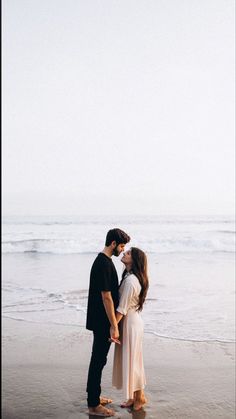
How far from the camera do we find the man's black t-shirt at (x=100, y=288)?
4.07 meters

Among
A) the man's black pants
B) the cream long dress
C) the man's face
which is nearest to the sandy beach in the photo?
the man's black pants

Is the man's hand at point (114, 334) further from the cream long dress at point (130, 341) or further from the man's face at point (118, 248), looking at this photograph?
the man's face at point (118, 248)

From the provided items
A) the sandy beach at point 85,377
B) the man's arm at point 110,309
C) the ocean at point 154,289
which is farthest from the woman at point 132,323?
the ocean at point 154,289

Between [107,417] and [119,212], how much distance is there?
41.9 meters

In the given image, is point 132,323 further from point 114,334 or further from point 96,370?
point 96,370

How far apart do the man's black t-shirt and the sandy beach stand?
2.83ft

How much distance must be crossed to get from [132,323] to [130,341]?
0.54ft

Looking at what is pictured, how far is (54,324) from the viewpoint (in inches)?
293

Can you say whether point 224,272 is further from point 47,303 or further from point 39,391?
point 39,391

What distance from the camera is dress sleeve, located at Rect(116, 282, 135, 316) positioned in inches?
165

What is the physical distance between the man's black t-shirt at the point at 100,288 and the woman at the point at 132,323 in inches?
4.5

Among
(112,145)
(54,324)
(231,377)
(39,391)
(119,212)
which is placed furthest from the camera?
(119,212)

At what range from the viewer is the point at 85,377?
201 inches

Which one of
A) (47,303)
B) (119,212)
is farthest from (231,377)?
(119,212)
